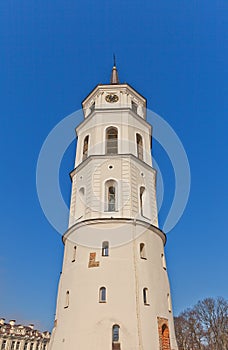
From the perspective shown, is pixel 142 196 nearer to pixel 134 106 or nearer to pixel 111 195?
pixel 111 195

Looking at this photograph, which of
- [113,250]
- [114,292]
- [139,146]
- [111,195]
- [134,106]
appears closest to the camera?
[114,292]

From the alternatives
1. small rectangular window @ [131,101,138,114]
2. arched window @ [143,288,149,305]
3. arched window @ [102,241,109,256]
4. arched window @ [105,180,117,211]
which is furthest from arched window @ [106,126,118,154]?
arched window @ [143,288,149,305]

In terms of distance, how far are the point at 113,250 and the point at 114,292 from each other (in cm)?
248

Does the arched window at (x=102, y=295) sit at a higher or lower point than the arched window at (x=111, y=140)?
lower

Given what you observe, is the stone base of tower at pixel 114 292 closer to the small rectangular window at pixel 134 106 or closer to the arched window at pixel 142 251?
the arched window at pixel 142 251

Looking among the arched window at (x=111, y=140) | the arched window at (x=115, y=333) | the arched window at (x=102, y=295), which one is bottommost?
the arched window at (x=115, y=333)

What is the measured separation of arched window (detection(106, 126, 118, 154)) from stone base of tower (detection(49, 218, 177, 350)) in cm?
646

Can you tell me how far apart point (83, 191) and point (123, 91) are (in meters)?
10.5

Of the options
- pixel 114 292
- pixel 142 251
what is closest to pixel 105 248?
pixel 142 251

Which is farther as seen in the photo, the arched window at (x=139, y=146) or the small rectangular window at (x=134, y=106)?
the small rectangular window at (x=134, y=106)

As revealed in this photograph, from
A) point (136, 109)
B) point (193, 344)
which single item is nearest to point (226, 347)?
point (193, 344)

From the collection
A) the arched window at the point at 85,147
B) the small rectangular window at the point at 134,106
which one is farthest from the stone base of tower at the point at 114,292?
the small rectangular window at the point at 134,106

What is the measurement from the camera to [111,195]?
23312mm

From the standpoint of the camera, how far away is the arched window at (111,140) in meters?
25.2
